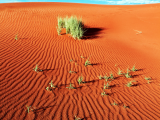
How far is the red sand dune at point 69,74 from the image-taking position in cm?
308

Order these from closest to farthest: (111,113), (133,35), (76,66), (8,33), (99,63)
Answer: (111,113) → (76,66) → (99,63) → (8,33) → (133,35)

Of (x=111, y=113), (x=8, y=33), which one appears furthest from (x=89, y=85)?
(x=8, y=33)

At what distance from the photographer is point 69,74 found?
4.53 m

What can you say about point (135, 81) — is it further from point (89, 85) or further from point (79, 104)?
point (79, 104)

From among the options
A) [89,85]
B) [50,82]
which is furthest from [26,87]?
[89,85]

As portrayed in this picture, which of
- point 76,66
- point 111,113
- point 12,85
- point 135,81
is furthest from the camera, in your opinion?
point 76,66

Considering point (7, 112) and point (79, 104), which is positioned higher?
point (7, 112)

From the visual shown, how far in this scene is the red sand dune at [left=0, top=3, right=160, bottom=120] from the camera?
3.08 m

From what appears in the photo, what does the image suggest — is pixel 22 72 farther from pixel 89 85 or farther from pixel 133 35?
pixel 133 35

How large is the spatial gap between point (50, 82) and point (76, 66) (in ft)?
4.80

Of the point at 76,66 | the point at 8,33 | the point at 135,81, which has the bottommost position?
the point at 135,81

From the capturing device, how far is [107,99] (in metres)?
3.62

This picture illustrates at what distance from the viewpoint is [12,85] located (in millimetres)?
3482

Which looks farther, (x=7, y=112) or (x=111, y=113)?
(x=111, y=113)
